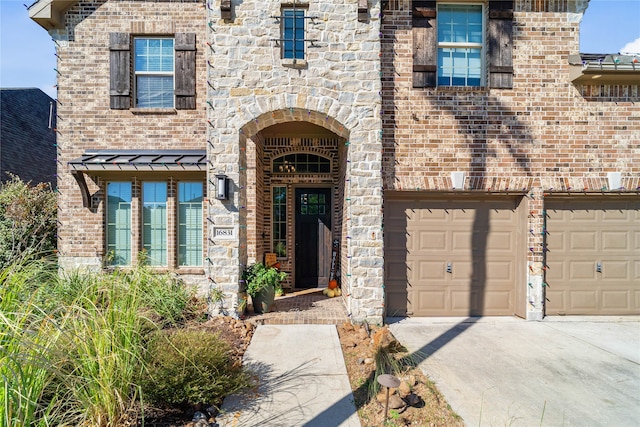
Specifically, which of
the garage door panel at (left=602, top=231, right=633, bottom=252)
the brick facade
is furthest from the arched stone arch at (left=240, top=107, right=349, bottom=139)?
the garage door panel at (left=602, top=231, right=633, bottom=252)

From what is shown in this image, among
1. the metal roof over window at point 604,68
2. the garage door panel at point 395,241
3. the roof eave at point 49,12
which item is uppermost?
the roof eave at point 49,12

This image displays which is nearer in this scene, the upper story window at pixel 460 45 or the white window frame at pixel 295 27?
the white window frame at pixel 295 27

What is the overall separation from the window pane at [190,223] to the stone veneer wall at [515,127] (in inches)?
157

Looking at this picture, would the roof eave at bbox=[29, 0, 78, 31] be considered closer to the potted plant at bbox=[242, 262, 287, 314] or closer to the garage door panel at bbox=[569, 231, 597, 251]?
the potted plant at bbox=[242, 262, 287, 314]

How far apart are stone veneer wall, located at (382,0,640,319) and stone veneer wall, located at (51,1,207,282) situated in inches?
158

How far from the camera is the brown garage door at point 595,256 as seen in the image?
580cm

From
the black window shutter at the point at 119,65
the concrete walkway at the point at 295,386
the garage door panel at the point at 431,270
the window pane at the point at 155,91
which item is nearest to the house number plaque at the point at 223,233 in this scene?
the concrete walkway at the point at 295,386

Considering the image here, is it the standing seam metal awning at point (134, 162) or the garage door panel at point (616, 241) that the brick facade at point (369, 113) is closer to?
the standing seam metal awning at point (134, 162)

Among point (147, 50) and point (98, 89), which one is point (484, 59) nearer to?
point (147, 50)

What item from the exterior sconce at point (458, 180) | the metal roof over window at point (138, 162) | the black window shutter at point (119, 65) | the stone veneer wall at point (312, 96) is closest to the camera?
the stone veneer wall at point (312, 96)

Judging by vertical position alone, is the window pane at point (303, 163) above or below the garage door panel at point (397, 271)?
above

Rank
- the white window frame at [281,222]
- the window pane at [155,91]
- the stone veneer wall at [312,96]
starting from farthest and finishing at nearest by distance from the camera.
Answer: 1. the white window frame at [281,222]
2. the window pane at [155,91]
3. the stone veneer wall at [312,96]

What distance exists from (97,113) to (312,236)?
212 inches

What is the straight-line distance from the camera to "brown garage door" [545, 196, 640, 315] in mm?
5801
